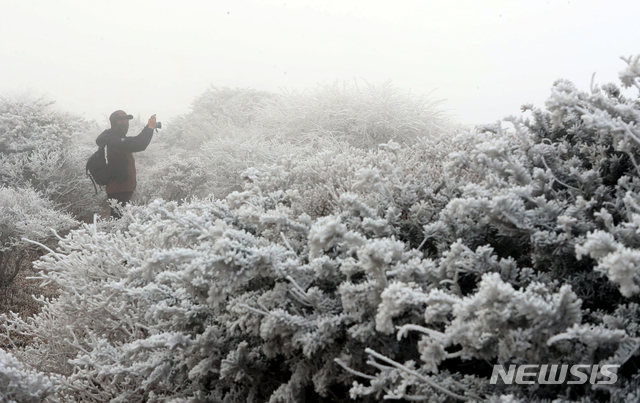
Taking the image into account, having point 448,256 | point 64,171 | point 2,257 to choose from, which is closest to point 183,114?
point 64,171

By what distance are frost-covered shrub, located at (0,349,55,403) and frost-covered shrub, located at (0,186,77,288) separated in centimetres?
329

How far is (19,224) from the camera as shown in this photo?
4820 mm

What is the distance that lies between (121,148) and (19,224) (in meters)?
1.70

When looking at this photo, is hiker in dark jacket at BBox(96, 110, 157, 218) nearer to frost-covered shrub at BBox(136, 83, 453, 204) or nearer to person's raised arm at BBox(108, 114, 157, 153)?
person's raised arm at BBox(108, 114, 157, 153)

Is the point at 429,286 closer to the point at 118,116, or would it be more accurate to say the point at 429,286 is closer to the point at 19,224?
the point at 19,224

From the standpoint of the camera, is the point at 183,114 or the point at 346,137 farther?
the point at 183,114

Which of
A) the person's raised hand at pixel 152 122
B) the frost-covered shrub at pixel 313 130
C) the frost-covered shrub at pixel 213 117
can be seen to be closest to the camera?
the frost-covered shrub at pixel 313 130

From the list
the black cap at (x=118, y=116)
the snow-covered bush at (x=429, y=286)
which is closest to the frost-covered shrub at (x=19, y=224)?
the black cap at (x=118, y=116)

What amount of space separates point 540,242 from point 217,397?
1391mm

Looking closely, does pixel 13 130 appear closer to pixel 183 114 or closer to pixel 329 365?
pixel 183 114

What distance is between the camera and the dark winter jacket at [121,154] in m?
6.08

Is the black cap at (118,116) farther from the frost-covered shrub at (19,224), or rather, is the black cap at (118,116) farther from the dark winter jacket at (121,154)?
the frost-covered shrub at (19,224)

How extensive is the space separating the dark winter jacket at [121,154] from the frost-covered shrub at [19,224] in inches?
38.3

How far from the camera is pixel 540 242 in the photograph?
1.44 metres
